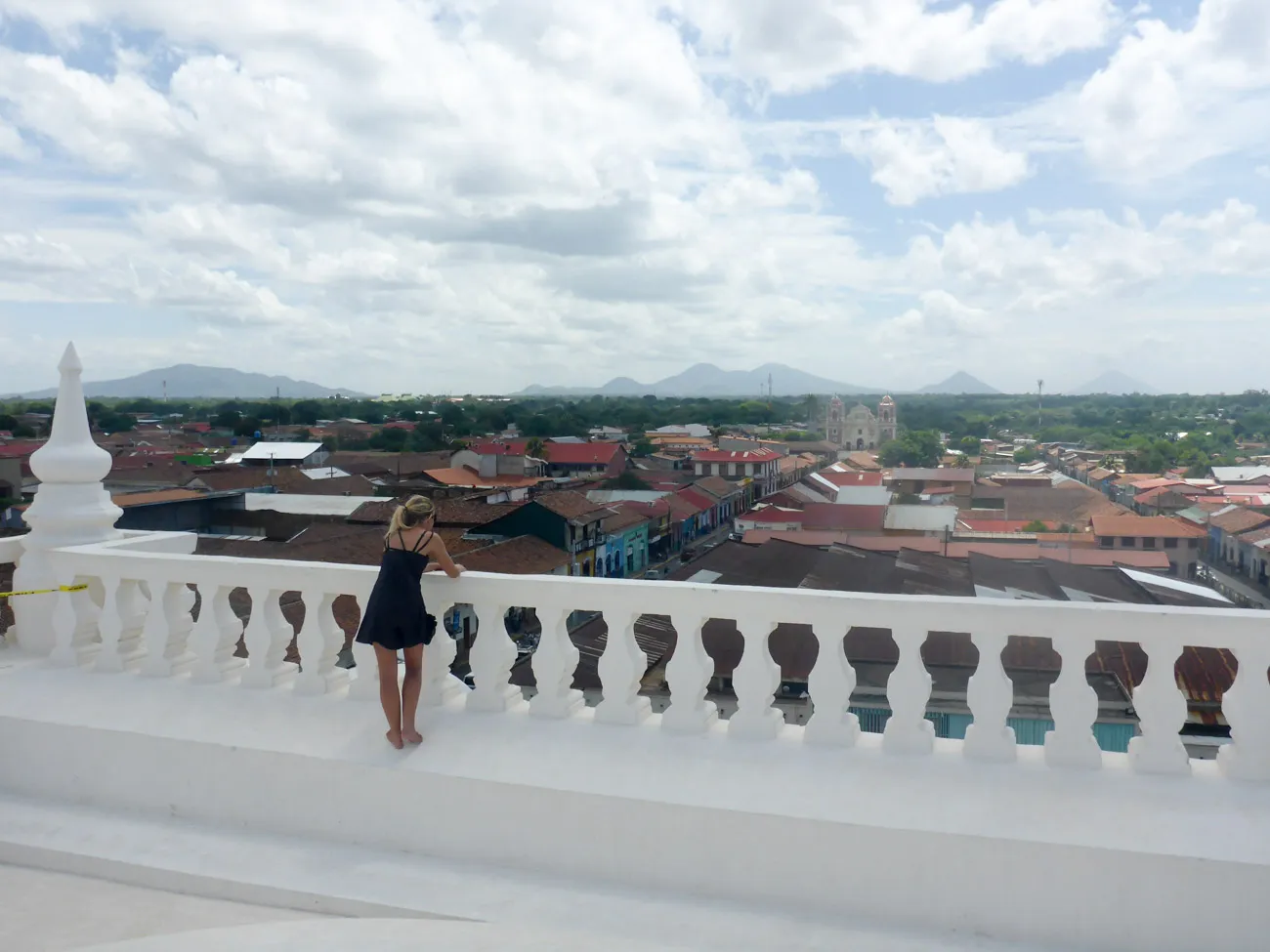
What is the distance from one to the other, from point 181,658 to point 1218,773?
4275 millimetres

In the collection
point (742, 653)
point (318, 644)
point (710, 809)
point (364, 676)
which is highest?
point (742, 653)

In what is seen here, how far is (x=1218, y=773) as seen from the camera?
2975 millimetres

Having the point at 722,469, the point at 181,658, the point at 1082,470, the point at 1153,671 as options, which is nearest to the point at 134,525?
the point at 181,658

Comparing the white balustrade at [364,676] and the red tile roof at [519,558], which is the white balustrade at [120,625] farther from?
the red tile roof at [519,558]

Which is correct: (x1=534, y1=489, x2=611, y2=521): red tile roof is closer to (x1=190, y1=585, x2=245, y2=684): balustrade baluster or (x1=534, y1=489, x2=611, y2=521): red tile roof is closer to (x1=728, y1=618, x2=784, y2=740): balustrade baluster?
(x1=190, y1=585, x2=245, y2=684): balustrade baluster

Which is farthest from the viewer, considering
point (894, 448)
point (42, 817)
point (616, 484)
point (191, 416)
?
point (191, 416)

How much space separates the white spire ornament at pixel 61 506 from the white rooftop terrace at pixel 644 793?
20.4 inches

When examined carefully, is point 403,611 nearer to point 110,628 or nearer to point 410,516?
point 410,516

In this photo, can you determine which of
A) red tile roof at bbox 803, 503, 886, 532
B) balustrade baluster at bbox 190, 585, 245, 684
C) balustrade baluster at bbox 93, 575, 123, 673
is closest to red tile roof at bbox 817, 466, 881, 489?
red tile roof at bbox 803, 503, 886, 532

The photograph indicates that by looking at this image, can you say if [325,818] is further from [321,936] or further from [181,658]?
[181,658]

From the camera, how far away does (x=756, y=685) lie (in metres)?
3.28

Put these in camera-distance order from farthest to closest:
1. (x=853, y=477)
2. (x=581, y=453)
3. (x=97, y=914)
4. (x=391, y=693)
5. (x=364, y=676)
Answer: (x=581, y=453), (x=853, y=477), (x=364, y=676), (x=391, y=693), (x=97, y=914)

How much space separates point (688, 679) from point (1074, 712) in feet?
4.34

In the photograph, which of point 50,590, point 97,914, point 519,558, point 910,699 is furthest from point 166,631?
point 910,699
